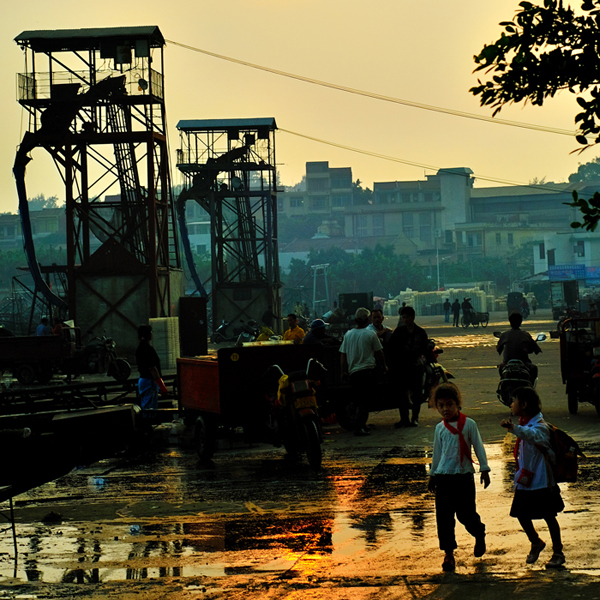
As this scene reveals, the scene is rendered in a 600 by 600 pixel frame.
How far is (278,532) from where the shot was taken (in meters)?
7.45

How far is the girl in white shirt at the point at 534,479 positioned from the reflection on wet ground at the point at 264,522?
235 millimetres

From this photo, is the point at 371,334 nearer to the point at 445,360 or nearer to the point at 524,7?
the point at 524,7

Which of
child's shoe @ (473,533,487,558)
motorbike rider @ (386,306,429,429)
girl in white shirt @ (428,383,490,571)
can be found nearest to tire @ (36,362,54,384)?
motorbike rider @ (386,306,429,429)

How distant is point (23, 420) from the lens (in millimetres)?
8180

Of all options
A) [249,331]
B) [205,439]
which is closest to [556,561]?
[205,439]

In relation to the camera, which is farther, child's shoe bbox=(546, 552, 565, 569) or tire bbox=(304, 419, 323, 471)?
tire bbox=(304, 419, 323, 471)

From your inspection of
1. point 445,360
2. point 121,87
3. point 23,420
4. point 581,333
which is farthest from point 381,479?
point 121,87

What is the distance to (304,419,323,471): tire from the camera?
10188 millimetres

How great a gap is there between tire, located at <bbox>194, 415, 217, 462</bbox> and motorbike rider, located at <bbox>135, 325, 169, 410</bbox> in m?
1.35

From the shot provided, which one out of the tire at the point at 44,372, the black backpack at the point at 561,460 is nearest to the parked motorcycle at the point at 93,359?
→ the tire at the point at 44,372

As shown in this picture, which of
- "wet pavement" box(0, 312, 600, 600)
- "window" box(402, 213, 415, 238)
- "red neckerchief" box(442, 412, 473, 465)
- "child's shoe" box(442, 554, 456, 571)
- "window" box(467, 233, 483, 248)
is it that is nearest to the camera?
"wet pavement" box(0, 312, 600, 600)

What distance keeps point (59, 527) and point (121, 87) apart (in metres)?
26.8

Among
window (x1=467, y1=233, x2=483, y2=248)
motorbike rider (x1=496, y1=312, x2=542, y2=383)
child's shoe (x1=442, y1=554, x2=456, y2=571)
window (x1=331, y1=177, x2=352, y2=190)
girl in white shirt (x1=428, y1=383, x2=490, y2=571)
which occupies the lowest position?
child's shoe (x1=442, y1=554, x2=456, y2=571)

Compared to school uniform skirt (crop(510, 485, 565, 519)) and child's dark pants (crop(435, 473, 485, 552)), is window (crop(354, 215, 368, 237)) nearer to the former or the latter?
child's dark pants (crop(435, 473, 485, 552))
